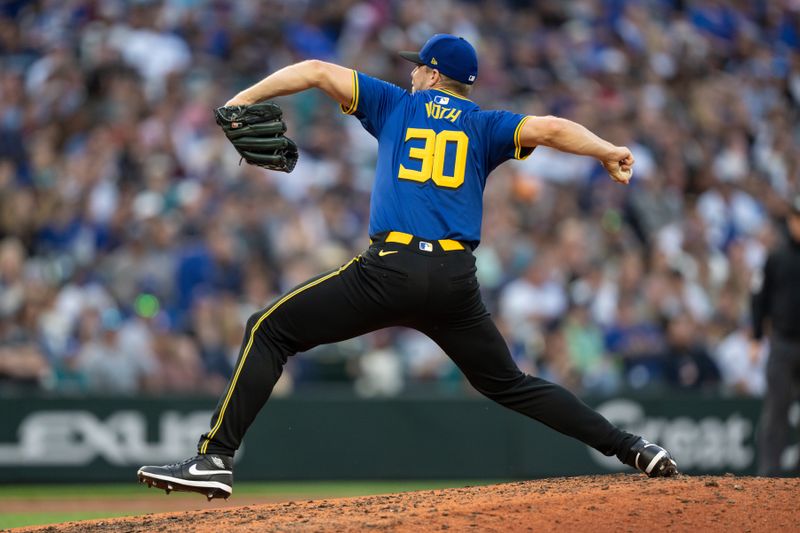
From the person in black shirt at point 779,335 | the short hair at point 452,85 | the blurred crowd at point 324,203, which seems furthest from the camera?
A: the blurred crowd at point 324,203

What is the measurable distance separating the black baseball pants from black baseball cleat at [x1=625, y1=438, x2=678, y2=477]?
1.05m

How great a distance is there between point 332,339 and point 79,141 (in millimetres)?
8673

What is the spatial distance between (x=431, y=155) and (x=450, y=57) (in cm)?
54

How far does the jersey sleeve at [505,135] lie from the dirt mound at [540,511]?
5.58 feet

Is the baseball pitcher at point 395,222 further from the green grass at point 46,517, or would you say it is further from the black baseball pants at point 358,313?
the green grass at point 46,517

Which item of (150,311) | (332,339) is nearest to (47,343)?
(150,311)

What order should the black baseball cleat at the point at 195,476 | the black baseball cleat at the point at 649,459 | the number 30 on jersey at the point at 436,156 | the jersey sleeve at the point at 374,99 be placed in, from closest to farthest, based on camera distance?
the black baseball cleat at the point at 195,476, the number 30 on jersey at the point at 436,156, the jersey sleeve at the point at 374,99, the black baseball cleat at the point at 649,459

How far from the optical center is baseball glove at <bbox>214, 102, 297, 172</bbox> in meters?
5.80

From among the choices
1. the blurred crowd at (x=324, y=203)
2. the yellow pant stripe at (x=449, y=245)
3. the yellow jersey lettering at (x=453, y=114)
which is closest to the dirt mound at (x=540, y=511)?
the yellow pant stripe at (x=449, y=245)

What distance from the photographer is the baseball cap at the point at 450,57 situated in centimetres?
600

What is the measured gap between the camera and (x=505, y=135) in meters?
5.87

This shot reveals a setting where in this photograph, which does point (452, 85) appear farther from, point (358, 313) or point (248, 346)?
point (248, 346)

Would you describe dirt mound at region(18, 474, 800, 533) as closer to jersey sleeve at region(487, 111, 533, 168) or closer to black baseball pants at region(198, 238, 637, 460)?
black baseball pants at region(198, 238, 637, 460)

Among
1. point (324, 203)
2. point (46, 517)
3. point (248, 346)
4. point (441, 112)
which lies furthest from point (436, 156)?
point (324, 203)
